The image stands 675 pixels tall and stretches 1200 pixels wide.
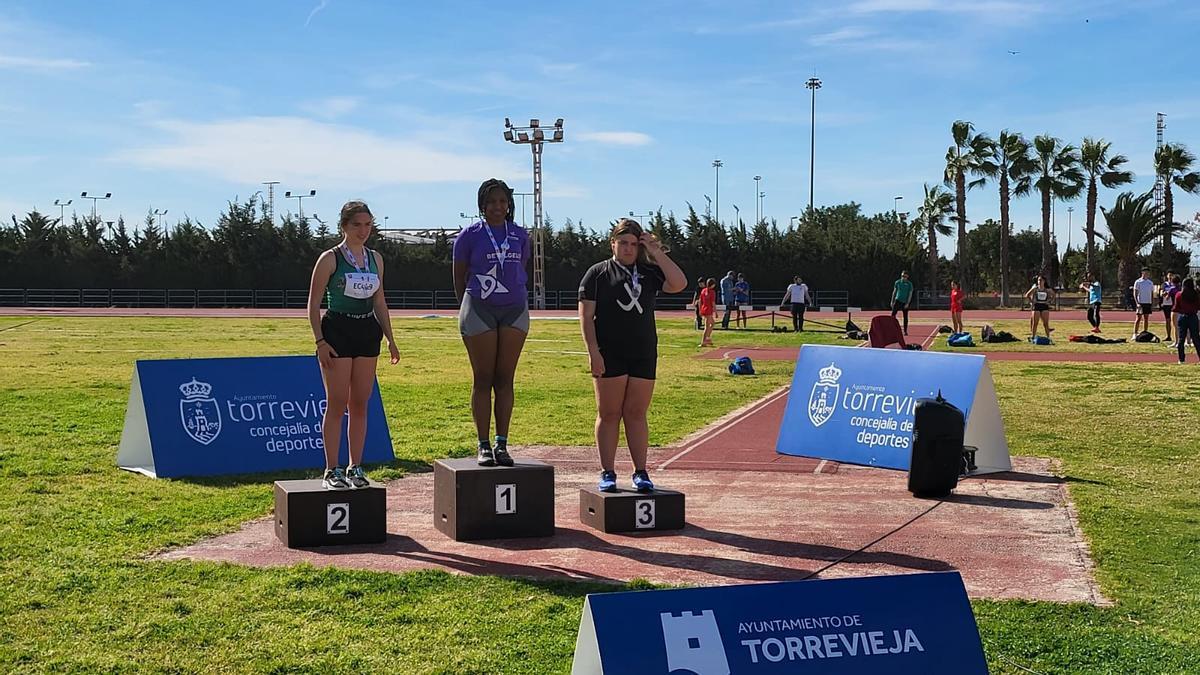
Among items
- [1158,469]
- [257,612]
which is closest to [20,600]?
[257,612]

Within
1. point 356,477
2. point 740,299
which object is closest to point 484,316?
point 356,477

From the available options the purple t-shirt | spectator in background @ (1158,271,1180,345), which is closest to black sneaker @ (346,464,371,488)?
the purple t-shirt

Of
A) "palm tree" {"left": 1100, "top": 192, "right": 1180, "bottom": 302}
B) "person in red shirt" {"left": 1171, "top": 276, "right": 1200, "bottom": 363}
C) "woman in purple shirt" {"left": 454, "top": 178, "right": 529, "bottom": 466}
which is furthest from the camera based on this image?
"palm tree" {"left": 1100, "top": 192, "right": 1180, "bottom": 302}

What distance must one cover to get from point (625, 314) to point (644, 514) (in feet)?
4.13

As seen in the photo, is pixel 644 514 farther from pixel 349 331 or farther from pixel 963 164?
pixel 963 164

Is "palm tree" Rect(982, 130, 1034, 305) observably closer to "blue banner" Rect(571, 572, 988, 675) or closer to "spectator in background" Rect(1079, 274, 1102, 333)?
"spectator in background" Rect(1079, 274, 1102, 333)

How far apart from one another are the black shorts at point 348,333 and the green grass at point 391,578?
147cm

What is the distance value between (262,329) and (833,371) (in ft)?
99.1

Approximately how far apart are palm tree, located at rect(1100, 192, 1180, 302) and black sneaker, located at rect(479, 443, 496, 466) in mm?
58616

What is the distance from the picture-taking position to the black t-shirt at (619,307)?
26.7 ft

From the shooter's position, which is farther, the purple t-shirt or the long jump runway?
the purple t-shirt

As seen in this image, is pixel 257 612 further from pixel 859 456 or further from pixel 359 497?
pixel 859 456

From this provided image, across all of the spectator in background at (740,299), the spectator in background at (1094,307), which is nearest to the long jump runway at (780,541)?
the spectator in background at (1094,307)

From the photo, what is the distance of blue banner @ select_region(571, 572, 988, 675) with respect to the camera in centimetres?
376
